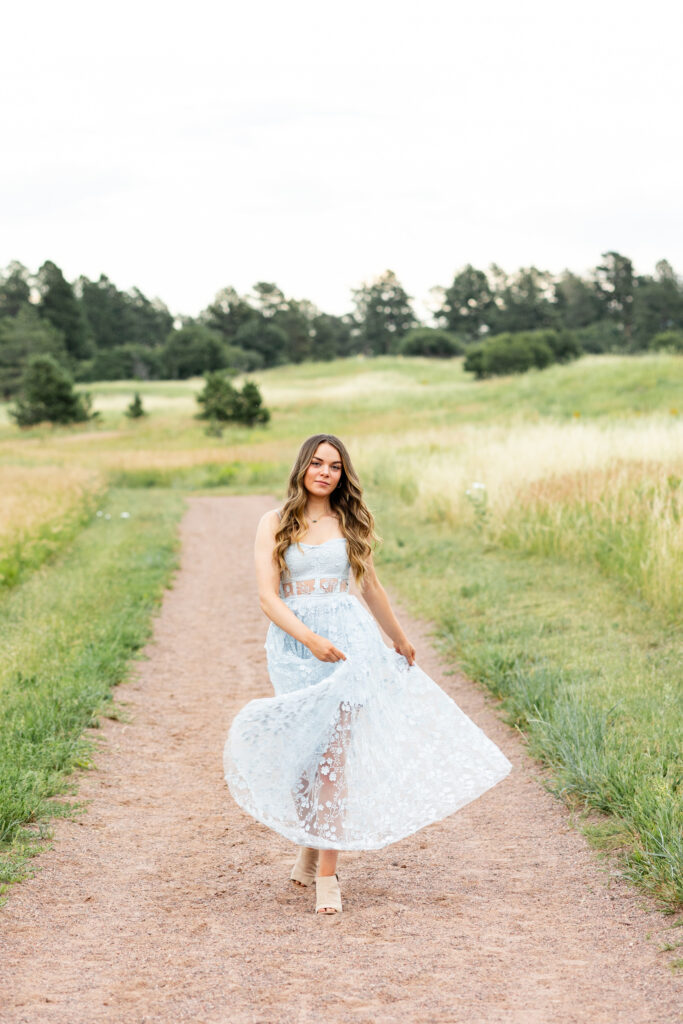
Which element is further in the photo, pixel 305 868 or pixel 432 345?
pixel 432 345

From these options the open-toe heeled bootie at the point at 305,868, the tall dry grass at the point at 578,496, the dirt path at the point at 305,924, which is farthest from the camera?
the tall dry grass at the point at 578,496

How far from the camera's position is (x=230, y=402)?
4016 cm

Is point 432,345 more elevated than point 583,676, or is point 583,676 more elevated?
point 583,676

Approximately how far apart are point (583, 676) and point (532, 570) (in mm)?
4262

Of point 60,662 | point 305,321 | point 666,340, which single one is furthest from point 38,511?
point 305,321

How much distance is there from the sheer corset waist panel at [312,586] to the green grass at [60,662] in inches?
65.9

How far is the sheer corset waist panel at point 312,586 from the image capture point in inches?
156

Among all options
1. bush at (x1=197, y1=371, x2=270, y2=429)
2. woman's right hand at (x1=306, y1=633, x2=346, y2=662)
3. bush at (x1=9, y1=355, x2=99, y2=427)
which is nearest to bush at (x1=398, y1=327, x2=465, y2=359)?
bush at (x1=9, y1=355, x2=99, y2=427)

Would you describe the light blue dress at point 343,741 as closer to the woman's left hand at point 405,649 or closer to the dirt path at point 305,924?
the woman's left hand at point 405,649

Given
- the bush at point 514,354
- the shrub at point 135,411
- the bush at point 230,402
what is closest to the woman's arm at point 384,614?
the bush at point 230,402

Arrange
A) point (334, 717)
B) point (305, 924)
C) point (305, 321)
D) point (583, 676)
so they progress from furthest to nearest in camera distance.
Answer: point (305, 321) < point (583, 676) < point (334, 717) < point (305, 924)

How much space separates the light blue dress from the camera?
12.2ft

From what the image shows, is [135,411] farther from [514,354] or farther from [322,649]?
[322,649]

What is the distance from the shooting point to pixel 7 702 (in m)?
6.07
